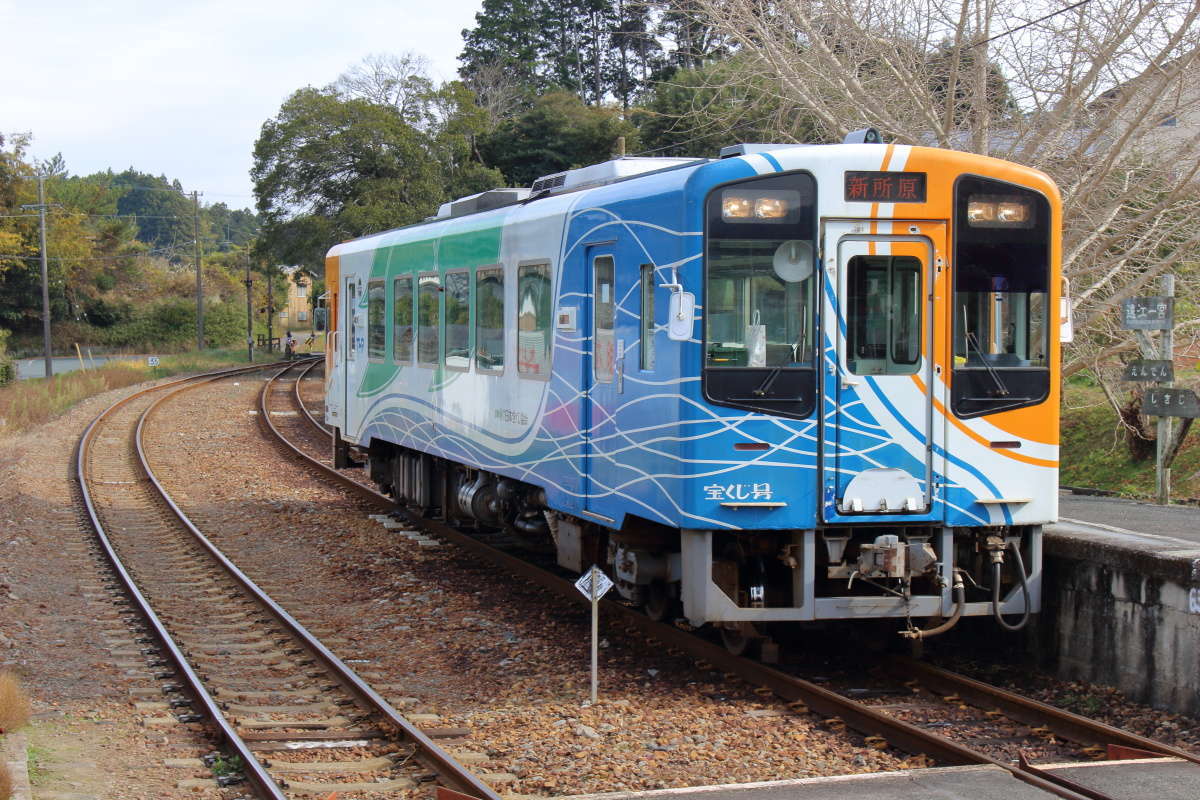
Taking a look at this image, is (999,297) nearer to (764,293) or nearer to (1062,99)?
(764,293)

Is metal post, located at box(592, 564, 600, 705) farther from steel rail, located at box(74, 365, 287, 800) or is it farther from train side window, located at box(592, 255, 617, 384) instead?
steel rail, located at box(74, 365, 287, 800)

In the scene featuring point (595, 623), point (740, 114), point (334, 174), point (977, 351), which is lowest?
point (595, 623)

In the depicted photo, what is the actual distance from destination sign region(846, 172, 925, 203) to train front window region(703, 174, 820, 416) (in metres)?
0.25

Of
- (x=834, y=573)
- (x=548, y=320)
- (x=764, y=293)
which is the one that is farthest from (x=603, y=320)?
(x=834, y=573)

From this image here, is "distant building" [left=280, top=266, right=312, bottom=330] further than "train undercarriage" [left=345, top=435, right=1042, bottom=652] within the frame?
Yes

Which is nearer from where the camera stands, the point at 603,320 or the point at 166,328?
the point at 603,320

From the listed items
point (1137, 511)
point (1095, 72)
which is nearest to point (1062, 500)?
point (1137, 511)

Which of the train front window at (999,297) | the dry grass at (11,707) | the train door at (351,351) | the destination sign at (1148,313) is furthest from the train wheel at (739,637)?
the train door at (351,351)

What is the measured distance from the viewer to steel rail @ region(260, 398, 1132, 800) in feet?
20.9

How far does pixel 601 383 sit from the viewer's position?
8.88 meters

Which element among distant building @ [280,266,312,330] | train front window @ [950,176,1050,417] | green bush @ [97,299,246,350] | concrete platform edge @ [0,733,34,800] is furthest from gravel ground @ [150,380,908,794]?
distant building @ [280,266,312,330]

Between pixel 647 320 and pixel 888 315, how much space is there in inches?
56.5

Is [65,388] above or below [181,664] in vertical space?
above

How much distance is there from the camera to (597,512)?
898 cm
